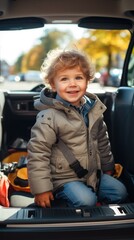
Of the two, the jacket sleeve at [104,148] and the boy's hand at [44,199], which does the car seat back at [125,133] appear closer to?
the jacket sleeve at [104,148]

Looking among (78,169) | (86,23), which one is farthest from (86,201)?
(86,23)

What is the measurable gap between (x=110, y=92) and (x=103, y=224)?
200 centimetres

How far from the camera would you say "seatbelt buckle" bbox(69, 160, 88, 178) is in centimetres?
→ 258

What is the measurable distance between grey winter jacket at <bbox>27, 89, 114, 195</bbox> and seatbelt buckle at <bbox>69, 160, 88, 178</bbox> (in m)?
0.03

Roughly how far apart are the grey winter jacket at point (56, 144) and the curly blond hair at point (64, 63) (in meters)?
0.15

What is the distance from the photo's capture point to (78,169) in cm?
259

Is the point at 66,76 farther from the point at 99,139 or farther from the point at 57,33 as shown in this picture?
the point at 57,33

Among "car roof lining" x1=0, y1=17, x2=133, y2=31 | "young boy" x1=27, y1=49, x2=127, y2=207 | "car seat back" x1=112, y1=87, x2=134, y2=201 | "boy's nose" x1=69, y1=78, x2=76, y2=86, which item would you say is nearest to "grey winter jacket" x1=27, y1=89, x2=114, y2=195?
"young boy" x1=27, y1=49, x2=127, y2=207

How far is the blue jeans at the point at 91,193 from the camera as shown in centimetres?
253

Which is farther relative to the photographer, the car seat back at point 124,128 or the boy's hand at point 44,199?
the car seat back at point 124,128

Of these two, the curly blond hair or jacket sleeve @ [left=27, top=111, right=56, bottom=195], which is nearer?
jacket sleeve @ [left=27, top=111, right=56, bottom=195]

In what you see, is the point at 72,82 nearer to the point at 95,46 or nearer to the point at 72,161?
the point at 72,161

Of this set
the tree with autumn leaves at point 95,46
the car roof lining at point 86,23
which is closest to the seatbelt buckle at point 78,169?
the tree with autumn leaves at point 95,46

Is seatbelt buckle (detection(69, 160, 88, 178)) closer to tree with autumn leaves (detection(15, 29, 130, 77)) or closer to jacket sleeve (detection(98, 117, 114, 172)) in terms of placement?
jacket sleeve (detection(98, 117, 114, 172))
